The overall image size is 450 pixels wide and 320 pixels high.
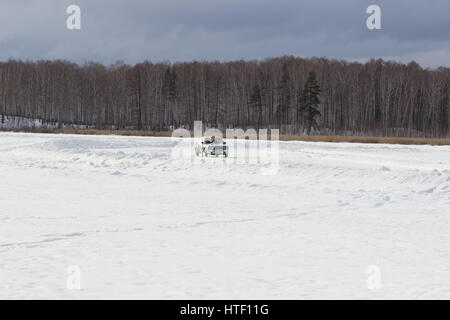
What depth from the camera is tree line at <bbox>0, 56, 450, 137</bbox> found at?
73000 millimetres

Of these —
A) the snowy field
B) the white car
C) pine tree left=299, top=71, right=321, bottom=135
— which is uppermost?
pine tree left=299, top=71, right=321, bottom=135

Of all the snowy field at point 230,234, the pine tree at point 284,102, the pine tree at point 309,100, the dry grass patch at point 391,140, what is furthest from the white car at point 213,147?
the pine tree at point 284,102

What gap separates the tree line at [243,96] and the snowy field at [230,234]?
159 feet

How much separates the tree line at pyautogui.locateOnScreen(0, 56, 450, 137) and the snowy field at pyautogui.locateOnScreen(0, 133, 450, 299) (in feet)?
159

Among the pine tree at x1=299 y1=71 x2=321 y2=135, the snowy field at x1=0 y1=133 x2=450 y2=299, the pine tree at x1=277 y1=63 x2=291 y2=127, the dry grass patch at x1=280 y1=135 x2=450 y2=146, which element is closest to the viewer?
the snowy field at x1=0 y1=133 x2=450 y2=299

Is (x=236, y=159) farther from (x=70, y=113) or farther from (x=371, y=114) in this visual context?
(x=70, y=113)

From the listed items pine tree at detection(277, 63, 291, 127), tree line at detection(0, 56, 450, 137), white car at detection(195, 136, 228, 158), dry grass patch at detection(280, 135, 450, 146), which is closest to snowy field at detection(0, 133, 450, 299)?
white car at detection(195, 136, 228, 158)

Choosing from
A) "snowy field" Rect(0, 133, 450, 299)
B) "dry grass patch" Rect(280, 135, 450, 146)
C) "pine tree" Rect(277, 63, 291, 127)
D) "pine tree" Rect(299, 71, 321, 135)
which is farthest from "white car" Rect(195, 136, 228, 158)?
"pine tree" Rect(277, 63, 291, 127)

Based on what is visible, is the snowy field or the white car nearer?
the snowy field

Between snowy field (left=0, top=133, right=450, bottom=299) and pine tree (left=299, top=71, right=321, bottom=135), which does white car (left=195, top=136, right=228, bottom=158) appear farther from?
pine tree (left=299, top=71, right=321, bottom=135)

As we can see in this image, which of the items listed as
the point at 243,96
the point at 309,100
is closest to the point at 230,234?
the point at 309,100

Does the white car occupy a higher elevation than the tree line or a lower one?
lower

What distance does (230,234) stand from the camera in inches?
353

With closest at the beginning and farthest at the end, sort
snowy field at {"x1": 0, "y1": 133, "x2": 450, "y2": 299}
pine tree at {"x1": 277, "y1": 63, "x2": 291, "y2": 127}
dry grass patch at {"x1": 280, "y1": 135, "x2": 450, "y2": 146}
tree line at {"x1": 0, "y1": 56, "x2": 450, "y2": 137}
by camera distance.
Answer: snowy field at {"x1": 0, "y1": 133, "x2": 450, "y2": 299}, dry grass patch at {"x1": 280, "y1": 135, "x2": 450, "y2": 146}, tree line at {"x1": 0, "y1": 56, "x2": 450, "y2": 137}, pine tree at {"x1": 277, "y1": 63, "x2": 291, "y2": 127}
